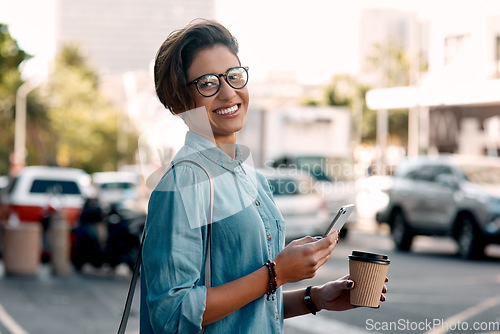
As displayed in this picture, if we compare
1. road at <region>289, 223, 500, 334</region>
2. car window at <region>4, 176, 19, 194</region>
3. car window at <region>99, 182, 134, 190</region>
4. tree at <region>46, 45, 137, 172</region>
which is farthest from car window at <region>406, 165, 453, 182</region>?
tree at <region>46, 45, 137, 172</region>

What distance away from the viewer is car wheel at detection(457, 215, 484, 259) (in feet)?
44.7

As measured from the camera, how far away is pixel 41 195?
48.7 feet

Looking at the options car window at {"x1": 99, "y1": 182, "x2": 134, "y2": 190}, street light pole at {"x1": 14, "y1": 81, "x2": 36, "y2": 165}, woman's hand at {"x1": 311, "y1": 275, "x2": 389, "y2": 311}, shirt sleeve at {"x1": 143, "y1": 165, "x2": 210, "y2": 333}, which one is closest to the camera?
shirt sleeve at {"x1": 143, "y1": 165, "x2": 210, "y2": 333}

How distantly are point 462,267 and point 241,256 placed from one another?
1139 cm

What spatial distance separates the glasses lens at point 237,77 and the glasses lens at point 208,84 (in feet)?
0.15

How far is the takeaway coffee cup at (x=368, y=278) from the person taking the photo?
222cm

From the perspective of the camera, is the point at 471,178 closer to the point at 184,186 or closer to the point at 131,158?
the point at 184,186

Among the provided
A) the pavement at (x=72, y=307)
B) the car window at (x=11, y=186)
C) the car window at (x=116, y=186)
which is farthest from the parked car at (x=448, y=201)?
the car window at (x=116, y=186)

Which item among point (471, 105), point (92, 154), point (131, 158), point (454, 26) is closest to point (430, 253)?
point (454, 26)

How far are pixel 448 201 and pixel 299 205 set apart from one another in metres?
3.09

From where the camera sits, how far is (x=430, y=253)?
15.5 m

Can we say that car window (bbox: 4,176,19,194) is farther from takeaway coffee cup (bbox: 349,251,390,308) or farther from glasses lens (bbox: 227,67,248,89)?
takeaway coffee cup (bbox: 349,251,390,308)

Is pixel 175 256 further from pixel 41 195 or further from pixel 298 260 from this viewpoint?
pixel 41 195

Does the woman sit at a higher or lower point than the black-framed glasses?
lower
